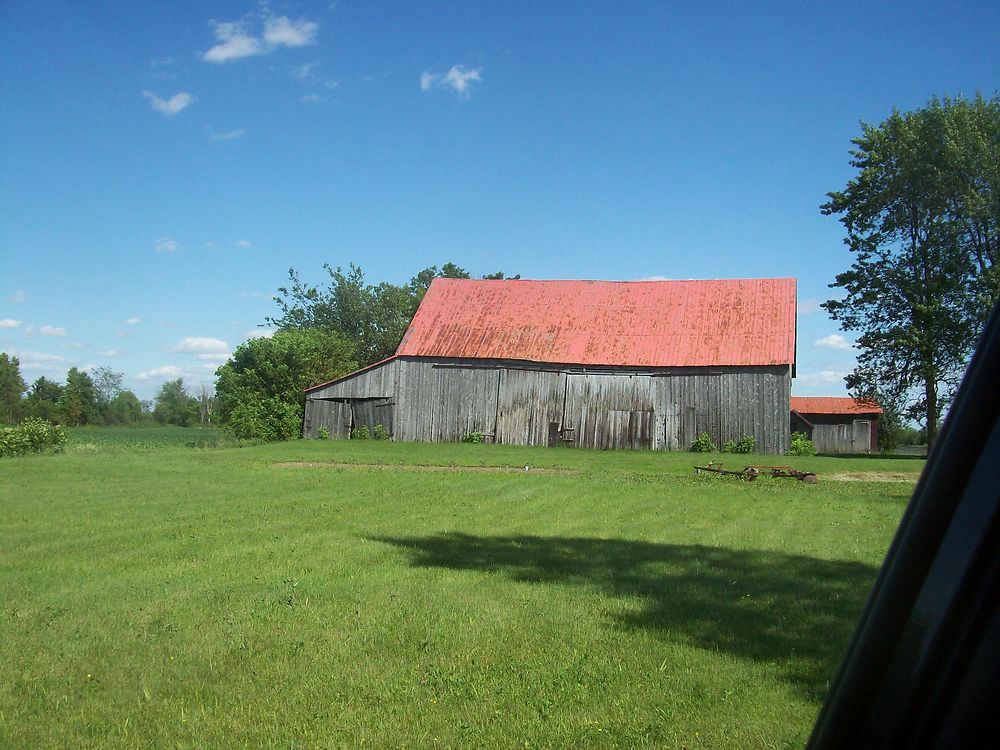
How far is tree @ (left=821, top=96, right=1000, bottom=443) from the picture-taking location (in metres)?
35.8

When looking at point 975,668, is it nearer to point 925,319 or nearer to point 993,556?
point 993,556

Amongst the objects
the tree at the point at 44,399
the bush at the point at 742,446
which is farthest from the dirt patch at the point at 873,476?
the tree at the point at 44,399

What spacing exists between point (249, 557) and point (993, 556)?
10.1 m

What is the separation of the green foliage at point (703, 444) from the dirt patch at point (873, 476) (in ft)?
40.7

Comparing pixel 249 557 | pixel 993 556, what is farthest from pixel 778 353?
pixel 993 556

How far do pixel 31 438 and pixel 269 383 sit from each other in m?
16.8

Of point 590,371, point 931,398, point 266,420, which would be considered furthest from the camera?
point 266,420

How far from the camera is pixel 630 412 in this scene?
137 ft

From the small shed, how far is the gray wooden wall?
75.8 feet

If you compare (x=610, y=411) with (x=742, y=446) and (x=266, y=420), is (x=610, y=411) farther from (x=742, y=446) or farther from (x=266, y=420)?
(x=266, y=420)

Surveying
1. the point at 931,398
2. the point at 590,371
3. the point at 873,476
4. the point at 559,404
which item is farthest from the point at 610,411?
the point at 873,476

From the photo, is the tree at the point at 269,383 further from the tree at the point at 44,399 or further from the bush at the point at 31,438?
the tree at the point at 44,399

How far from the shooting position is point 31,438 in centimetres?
3406

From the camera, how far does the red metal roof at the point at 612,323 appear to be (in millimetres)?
40969
